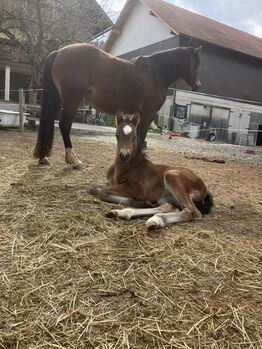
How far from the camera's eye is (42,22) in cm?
1316

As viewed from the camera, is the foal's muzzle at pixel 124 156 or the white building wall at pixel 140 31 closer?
the foal's muzzle at pixel 124 156

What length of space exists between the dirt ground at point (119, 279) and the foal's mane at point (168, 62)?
320 centimetres

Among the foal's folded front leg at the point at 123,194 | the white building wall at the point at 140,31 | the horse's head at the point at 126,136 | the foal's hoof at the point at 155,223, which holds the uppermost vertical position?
the white building wall at the point at 140,31

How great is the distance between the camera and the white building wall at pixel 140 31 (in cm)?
2181

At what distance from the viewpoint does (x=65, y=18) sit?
13.3 m

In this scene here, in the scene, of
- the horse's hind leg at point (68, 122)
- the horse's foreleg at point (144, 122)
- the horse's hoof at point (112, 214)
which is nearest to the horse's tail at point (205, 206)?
the horse's hoof at point (112, 214)

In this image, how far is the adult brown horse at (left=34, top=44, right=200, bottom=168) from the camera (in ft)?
17.2

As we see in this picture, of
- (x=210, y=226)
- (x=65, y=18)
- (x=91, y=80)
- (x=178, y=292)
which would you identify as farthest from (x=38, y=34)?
(x=178, y=292)

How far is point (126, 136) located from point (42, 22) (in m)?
11.3

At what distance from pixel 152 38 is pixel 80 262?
22.4m

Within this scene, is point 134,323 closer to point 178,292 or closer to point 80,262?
point 178,292

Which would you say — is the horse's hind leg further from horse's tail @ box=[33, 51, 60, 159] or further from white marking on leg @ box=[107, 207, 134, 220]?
white marking on leg @ box=[107, 207, 134, 220]

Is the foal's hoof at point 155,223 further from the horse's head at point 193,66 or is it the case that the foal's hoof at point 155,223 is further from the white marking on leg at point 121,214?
the horse's head at point 193,66

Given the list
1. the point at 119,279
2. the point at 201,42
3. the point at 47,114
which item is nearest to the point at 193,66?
the point at 47,114
